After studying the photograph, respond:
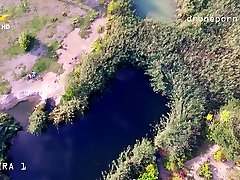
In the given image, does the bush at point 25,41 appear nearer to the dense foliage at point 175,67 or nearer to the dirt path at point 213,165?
the dense foliage at point 175,67

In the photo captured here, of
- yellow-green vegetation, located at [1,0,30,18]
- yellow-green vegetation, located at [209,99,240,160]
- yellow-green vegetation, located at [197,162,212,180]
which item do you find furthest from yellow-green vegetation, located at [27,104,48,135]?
yellow-green vegetation, located at [209,99,240,160]

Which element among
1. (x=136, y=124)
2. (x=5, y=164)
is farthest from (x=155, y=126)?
(x=5, y=164)

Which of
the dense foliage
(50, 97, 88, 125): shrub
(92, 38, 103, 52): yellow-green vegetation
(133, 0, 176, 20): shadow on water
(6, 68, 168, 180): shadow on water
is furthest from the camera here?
(133, 0, 176, 20): shadow on water

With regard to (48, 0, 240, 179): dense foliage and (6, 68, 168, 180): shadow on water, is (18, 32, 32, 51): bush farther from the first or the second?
(6, 68, 168, 180): shadow on water

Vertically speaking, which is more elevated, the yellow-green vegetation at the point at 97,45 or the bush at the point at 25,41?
the bush at the point at 25,41

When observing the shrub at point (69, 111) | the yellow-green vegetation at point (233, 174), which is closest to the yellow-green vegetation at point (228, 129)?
the yellow-green vegetation at point (233, 174)

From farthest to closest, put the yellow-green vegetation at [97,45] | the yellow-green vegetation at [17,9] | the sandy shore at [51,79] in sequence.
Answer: the yellow-green vegetation at [17,9]
the sandy shore at [51,79]
the yellow-green vegetation at [97,45]
